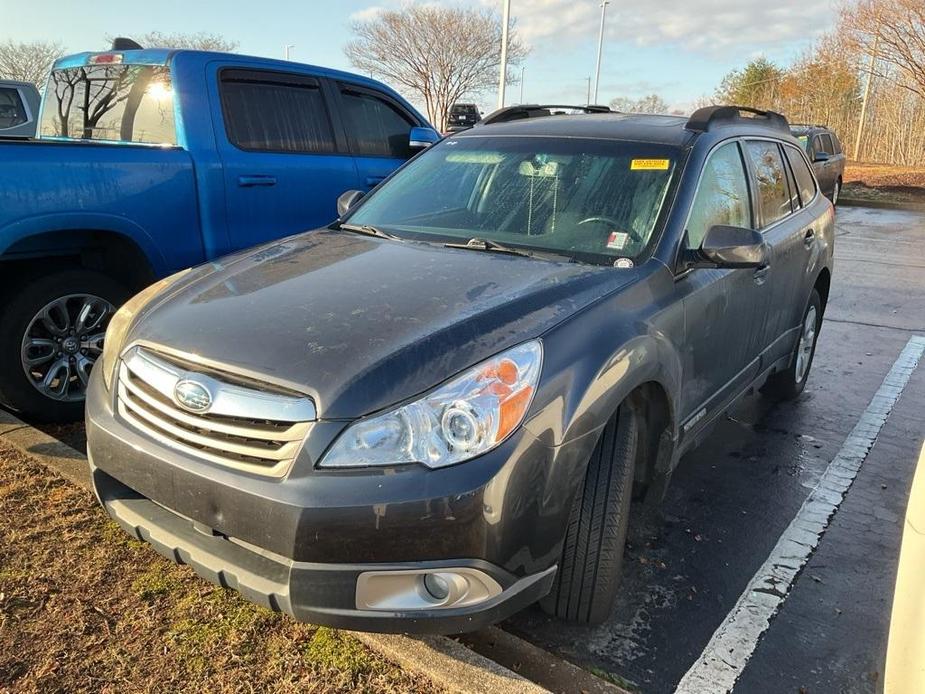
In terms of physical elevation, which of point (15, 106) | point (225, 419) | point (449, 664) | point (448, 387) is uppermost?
point (15, 106)

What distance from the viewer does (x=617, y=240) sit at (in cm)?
296

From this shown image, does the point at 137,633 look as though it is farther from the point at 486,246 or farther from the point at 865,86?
the point at 865,86

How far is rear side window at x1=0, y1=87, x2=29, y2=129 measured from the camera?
959cm

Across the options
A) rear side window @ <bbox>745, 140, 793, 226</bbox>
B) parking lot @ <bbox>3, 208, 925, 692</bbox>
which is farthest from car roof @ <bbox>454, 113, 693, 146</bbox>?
parking lot @ <bbox>3, 208, 925, 692</bbox>

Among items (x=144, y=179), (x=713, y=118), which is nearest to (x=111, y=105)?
(x=144, y=179)

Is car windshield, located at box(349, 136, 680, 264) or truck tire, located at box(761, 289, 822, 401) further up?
car windshield, located at box(349, 136, 680, 264)

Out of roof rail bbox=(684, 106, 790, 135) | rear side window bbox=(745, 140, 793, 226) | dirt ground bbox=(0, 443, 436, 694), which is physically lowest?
dirt ground bbox=(0, 443, 436, 694)

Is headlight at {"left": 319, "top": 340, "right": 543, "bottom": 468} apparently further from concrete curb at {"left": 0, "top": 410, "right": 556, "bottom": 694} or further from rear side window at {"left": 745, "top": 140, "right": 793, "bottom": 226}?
rear side window at {"left": 745, "top": 140, "right": 793, "bottom": 226}

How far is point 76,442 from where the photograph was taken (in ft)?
12.6

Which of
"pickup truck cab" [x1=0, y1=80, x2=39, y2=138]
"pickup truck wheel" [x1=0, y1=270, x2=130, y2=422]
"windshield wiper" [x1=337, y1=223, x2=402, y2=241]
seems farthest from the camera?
"pickup truck cab" [x1=0, y1=80, x2=39, y2=138]

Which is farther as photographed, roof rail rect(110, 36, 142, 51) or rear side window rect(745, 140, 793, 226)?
roof rail rect(110, 36, 142, 51)

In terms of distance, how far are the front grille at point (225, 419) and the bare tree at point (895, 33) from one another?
29413mm

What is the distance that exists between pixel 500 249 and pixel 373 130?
3013mm

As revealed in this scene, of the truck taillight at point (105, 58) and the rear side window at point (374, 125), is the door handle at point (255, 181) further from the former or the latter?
the truck taillight at point (105, 58)
